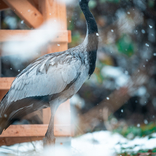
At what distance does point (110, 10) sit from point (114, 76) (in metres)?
0.70

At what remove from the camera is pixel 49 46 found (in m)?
1.80

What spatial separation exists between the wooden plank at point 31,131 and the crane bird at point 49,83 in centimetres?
6

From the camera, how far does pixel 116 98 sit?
2535 mm

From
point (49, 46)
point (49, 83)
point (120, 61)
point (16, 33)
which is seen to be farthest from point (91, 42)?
point (120, 61)

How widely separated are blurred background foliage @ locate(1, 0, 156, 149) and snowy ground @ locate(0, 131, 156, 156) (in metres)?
0.12

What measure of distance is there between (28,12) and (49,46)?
288 mm

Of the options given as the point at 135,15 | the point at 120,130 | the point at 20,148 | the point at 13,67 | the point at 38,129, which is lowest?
the point at 120,130

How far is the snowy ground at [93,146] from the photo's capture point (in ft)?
5.90

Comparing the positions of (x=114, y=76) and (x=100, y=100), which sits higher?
(x=114, y=76)

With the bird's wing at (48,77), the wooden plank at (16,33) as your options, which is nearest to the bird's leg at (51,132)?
the bird's wing at (48,77)

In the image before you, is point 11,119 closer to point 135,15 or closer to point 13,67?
point 13,67

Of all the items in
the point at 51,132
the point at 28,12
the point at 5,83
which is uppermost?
the point at 28,12

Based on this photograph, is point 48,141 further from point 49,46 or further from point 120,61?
point 120,61

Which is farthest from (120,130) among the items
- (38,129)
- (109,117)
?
(38,129)
